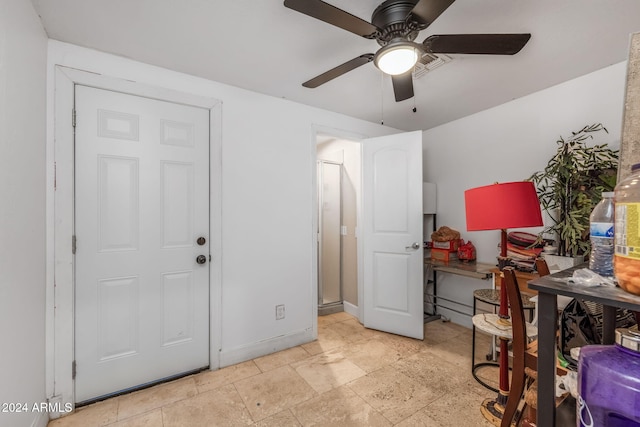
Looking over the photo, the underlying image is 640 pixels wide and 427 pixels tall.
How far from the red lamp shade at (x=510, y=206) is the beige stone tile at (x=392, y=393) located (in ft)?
4.21

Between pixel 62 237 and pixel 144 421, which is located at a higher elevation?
pixel 62 237

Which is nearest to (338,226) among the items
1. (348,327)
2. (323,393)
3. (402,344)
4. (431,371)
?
(348,327)

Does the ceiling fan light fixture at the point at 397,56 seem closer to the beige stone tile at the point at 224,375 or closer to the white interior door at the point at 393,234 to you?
the white interior door at the point at 393,234

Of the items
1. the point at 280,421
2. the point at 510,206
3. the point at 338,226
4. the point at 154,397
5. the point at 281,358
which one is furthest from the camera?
the point at 338,226

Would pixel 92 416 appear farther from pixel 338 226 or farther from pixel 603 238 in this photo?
pixel 338 226

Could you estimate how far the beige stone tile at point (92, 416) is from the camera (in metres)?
1.71

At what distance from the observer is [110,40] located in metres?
1.80

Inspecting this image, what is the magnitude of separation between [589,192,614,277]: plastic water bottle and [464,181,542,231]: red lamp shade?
687 mm

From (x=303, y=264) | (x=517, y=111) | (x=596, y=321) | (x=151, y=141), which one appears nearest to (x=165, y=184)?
(x=151, y=141)

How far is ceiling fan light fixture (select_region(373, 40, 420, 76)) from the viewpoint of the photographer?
138 cm

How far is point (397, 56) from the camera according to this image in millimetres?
1451

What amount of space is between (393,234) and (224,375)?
201 cm

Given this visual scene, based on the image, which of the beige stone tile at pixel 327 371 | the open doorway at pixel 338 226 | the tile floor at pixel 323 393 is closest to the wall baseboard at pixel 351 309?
the open doorway at pixel 338 226

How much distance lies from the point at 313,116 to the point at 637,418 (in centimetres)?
281
